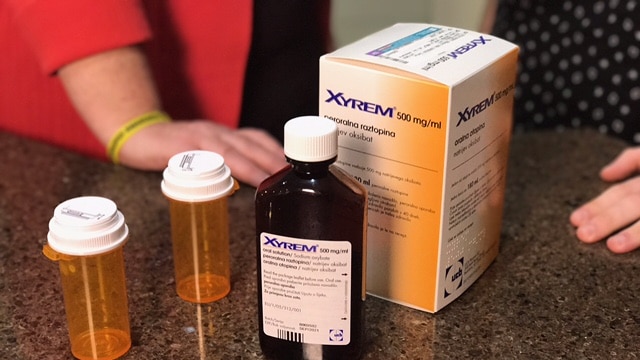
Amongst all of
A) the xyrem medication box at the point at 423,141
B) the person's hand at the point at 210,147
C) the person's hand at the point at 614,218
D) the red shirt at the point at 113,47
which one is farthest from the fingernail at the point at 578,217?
the red shirt at the point at 113,47

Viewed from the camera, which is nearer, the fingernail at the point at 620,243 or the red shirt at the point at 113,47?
the fingernail at the point at 620,243

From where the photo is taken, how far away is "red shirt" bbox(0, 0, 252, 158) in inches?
40.3

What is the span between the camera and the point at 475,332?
79 cm

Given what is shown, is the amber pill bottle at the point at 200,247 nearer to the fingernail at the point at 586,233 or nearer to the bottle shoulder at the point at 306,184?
the bottle shoulder at the point at 306,184

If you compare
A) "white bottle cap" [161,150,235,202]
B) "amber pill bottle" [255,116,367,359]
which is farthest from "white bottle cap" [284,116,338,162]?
"white bottle cap" [161,150,235,202]

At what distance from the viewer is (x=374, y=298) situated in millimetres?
840

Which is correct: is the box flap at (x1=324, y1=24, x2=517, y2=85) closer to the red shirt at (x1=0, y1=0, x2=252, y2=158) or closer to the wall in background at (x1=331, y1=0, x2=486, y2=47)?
the red shirt at (x1=0, y1=0, x2=252, y2=158)

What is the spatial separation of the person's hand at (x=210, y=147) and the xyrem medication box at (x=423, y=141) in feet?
0.79

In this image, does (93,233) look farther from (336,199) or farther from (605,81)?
(605,81)

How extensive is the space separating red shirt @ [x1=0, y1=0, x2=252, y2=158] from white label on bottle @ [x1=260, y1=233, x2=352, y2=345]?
447 millimetres

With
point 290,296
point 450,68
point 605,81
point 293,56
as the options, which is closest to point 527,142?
point 605,81

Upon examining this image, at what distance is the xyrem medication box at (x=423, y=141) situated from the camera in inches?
28.9

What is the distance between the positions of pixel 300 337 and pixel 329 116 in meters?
0.19

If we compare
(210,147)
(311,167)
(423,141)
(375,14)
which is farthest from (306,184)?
(375,14)
